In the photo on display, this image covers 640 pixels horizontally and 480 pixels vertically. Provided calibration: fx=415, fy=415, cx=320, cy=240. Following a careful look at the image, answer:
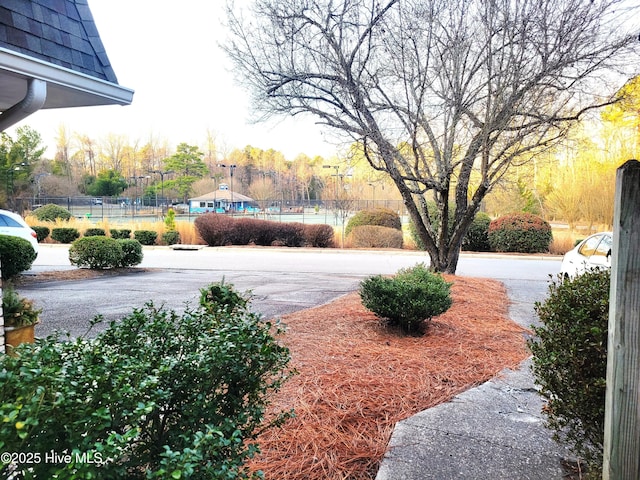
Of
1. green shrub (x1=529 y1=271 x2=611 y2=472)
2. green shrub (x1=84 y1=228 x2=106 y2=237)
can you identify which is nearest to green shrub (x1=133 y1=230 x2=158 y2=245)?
green shrub (x1=84 y1=228 x2=106 y2=237)

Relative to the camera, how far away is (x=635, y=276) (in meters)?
1.46

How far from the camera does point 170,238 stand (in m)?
19.8

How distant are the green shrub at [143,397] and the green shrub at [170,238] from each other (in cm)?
1896

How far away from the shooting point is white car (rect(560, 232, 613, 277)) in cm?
653

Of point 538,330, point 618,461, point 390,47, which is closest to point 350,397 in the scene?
point 538,330

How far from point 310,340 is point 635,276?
3.42 m

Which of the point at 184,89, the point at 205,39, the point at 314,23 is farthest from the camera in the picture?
the point at 184,89

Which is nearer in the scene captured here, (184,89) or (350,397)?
(350,397)

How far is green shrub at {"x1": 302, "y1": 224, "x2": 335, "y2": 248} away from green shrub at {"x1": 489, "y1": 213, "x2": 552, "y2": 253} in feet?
22.2

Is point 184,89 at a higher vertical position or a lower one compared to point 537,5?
higher

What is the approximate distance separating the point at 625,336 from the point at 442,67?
5390 millimetres

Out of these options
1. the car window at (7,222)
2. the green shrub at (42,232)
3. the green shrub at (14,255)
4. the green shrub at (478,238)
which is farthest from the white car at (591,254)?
the green shrub at (42,232)

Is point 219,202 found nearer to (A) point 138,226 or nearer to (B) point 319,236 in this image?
(A) point 138,226

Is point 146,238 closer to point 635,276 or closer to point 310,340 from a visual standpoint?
point 310,340
